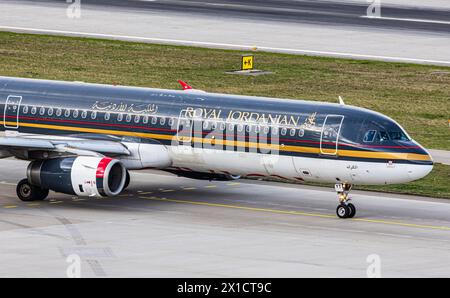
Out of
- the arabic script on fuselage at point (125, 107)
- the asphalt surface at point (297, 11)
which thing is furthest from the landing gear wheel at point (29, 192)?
the asphalt surface at point (297, 11)

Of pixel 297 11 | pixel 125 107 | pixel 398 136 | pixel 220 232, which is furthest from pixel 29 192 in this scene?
pixel 297 11

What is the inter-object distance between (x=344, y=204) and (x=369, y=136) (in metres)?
2.66

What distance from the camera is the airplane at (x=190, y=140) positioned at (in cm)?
4556

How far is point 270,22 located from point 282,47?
8.65 metres

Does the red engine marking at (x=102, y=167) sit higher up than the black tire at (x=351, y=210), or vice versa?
the red engine marking at (x=102, y=167)

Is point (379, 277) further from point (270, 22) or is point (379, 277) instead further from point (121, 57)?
point (270, 22)

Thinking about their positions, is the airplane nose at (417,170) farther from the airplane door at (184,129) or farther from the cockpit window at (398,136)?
the airplane door at (184,129)

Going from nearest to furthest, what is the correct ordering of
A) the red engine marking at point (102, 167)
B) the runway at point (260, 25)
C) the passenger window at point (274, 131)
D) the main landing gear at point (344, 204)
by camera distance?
the red engine marking at point (102, 167), the main landing gear at point (344, 204), the passenger window at point (274, 131), the runway at point (260, 25)

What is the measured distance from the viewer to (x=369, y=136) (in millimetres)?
45469

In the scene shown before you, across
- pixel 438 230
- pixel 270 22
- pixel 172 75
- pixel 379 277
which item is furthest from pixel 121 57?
pixel 379 277

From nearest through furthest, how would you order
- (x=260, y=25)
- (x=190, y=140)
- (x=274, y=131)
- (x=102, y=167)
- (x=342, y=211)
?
(x=102, y=167) < (x=342, y=211) < (x=274, y=131) < (x=190, y=140) < (x=260, y=25)

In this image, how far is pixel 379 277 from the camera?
121 feet

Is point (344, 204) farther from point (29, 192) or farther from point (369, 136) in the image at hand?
point (29, 192)

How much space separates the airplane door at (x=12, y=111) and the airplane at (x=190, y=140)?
0.12 ft
